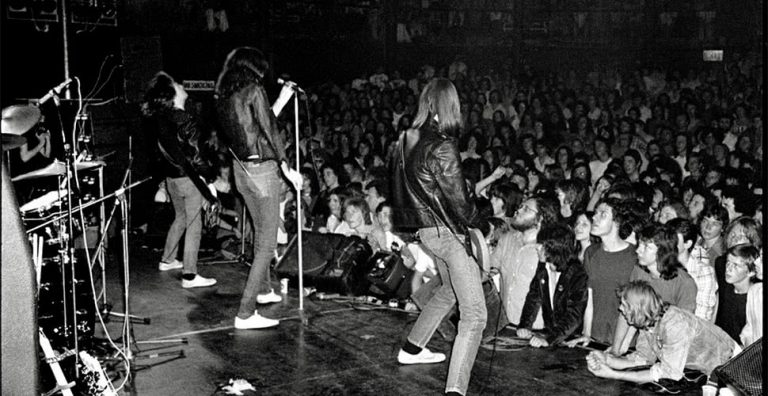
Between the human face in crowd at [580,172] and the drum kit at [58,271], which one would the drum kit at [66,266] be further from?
the human face in crowd at [580,172]

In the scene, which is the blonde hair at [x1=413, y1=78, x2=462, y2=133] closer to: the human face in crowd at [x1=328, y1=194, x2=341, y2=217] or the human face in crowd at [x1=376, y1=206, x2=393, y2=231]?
the human face in crowd at [x1=376, y1=206, x2=393, y2=231]

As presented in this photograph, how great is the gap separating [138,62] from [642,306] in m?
8.65

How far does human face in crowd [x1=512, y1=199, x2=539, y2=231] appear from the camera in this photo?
5.82 meters

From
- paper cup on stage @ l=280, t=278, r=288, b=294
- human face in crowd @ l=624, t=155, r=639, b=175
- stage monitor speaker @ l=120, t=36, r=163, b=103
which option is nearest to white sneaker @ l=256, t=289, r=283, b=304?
paper cup on stage @ l=280, t=278, r=288, b=294

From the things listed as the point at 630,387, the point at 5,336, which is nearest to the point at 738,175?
the point at 630,387

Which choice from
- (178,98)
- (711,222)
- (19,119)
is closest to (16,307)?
(19,119)

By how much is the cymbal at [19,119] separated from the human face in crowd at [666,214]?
14.8ft

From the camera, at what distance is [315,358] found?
15.9 ft

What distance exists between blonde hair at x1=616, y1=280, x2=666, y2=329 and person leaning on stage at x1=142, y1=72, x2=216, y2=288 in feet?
10.4

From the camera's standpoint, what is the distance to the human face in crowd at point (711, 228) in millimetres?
5840

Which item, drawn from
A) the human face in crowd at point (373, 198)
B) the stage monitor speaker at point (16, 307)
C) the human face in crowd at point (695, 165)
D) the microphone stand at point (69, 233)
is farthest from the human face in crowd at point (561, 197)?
the stage monitor speaker at point (16, 307)

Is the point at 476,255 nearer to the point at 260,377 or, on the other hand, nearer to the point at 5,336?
the point at 260,377

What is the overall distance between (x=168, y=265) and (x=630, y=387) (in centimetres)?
432

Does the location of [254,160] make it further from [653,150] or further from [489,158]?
[653,150]
